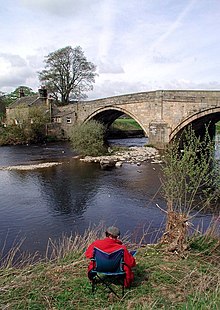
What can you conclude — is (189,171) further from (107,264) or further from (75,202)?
(75,202)

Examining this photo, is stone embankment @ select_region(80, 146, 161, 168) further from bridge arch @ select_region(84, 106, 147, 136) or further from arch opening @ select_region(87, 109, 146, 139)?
arch opening @ select_region(87, 109, 146, 139)

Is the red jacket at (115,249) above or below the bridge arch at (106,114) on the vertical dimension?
below

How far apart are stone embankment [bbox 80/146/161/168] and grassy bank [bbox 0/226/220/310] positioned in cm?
1409

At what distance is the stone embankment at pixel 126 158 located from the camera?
21.5 meters

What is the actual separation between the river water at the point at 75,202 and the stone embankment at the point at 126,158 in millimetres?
825

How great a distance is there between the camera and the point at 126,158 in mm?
23781

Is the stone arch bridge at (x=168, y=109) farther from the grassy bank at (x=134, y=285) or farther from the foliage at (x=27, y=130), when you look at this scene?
the grassy bank at (x=134, y=285)

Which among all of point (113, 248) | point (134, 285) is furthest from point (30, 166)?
point (113, 248)

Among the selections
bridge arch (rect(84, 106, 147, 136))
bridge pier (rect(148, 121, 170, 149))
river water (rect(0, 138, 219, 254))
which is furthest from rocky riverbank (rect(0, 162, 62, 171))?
bridge arch (rect(84, 106, 147, 136))

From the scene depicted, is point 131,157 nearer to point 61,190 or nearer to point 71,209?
point 61,190

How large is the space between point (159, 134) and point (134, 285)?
2398cm

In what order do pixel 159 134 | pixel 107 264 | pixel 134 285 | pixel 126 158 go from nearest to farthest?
pixel 107 264 < pixel 134 285 < pixel 126 158 < pixel 159 134

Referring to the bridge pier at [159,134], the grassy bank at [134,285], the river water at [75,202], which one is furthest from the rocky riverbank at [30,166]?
the grassy bank at [134,285]

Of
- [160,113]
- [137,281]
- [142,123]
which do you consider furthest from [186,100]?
[137,281]
